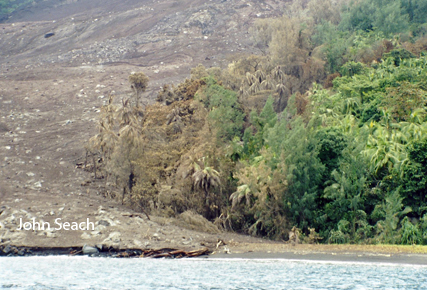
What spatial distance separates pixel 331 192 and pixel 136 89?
73.6ft

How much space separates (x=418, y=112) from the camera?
30.9m

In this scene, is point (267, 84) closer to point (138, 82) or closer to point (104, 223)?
point (138, 82)

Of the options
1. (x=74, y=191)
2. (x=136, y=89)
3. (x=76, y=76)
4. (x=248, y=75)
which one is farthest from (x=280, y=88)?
(x=76, y=76)

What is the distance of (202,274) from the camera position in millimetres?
21109

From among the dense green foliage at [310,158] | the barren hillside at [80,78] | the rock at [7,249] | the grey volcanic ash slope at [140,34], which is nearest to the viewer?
the rock at [7,249]

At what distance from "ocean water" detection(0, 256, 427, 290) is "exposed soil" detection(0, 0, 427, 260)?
1958mm

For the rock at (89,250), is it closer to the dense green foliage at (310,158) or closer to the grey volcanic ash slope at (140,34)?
the dense green foliage at (310,158)

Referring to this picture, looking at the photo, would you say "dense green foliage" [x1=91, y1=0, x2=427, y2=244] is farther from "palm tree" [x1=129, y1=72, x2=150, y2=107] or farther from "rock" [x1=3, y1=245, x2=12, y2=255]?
"rock" [x1=3, y1=245, x2=12, y2=255]

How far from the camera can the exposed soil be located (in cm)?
2731

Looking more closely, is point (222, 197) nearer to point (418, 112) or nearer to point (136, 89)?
point (418, 112)

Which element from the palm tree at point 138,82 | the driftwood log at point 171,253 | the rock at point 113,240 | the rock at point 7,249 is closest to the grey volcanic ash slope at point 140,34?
the palm tree at point 138,82

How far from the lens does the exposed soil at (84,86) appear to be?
1075 inches

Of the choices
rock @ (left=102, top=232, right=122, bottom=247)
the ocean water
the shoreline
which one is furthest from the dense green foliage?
rock @ (left=102, top=232, right=122, bottom=247)

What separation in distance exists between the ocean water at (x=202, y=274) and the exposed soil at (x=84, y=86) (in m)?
1.96
